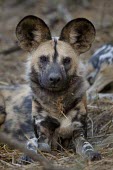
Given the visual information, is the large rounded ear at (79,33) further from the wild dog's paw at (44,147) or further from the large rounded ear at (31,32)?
the wild dog's paw at (44,147)

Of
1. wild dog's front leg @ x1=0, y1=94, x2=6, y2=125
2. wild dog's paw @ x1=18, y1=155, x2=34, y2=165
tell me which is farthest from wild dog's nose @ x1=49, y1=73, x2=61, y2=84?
wild dog's front leg @ x1=0, y1=94, x2=6, y2=125

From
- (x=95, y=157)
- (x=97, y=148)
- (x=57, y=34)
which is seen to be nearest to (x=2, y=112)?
(x=97, y=148)

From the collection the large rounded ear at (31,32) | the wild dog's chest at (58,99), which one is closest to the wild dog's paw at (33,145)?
the wild dog's chest at (58,99)

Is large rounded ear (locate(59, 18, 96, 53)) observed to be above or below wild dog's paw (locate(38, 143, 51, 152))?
above

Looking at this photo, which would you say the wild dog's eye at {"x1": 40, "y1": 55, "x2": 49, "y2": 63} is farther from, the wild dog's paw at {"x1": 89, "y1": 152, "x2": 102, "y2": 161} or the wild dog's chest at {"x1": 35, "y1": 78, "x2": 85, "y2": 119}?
the wild dog's paw at {"x1": 89, "y1": 152, "x2": 102, "y2": 161}

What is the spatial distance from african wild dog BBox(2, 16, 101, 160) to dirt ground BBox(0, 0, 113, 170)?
171 mm

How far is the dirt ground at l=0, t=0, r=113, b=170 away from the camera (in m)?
4.10

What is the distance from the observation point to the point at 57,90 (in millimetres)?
4457

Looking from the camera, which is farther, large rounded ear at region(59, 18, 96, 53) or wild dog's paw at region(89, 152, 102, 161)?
large rounded ear at region(59, 18, 96, 53)

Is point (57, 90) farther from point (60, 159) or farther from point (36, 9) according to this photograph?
point (36, 9)

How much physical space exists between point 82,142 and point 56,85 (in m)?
0.47

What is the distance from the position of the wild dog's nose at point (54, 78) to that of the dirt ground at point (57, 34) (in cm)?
52

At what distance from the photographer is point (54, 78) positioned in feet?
13.9

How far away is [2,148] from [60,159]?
65 centimetres
